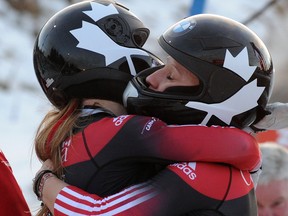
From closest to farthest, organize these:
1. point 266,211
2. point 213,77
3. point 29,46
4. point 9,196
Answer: point 213,77 < point 9,196 < point 266,211 < point 29,46

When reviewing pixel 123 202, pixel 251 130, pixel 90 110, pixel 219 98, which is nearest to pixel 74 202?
pixel 123 202

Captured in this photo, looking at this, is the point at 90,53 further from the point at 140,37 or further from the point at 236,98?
the point at 236,98

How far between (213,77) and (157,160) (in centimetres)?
31

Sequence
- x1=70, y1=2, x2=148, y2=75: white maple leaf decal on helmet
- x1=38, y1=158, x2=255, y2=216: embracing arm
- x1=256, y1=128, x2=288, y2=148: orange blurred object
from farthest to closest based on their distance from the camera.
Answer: x1=256, y1=128, x2=288, y2=148: orange blurred object
x1=70, y1=2, x2=148, y2=75: white maple leaf decal on helmet
x1=38, y1=158, x2=255, y2=216: embracing arm

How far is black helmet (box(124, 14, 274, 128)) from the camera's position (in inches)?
86.0

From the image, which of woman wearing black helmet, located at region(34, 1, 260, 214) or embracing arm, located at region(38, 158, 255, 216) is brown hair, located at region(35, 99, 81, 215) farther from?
embracing arm, located at region(38, 158, 255, 216)

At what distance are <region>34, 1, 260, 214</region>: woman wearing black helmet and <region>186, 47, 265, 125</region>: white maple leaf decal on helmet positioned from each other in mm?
66

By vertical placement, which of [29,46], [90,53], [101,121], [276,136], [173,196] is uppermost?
[90,53]

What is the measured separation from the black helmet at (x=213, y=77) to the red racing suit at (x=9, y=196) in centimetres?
54

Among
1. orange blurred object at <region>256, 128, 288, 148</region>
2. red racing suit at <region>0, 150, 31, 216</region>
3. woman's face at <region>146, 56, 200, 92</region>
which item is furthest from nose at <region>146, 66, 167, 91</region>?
orange blurred object at <region>256, 128, 288, 148</region>

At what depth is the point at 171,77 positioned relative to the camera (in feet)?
7.36

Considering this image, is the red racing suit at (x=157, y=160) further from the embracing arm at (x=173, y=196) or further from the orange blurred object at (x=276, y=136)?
the orange blurred object at (x=276, y=136)

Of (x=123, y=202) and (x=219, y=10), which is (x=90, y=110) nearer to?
(x=123, y=202)

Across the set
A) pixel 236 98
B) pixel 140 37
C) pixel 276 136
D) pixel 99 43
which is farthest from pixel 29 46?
pixel 236 98
